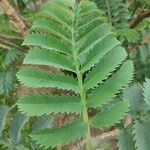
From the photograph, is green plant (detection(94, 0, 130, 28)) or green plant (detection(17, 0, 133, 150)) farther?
green plant (detection(94, 0, 130, 28))

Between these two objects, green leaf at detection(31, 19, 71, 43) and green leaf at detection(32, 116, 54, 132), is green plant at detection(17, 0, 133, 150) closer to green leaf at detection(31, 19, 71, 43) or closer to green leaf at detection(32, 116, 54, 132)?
green leaf at detection(31, 19, 71, 43)

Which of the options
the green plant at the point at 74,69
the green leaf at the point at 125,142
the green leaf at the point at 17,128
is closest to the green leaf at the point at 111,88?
the green plant at the point at 74,69

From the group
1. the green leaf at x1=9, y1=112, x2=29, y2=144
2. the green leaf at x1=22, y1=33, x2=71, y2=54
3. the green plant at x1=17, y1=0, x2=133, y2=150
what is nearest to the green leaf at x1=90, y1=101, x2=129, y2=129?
the green plant at x1=17, y1=0, x2=133, y2=150

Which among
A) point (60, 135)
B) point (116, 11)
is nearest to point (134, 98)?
point (60, 135)

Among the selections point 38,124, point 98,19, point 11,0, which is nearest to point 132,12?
point 11,0

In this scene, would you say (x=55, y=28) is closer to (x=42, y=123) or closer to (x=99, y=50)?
(x=99, y=50)

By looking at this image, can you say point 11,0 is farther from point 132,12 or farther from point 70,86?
point 70,86

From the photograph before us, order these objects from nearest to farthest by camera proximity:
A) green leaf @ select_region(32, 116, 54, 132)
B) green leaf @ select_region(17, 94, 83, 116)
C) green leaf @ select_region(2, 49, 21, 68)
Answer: green leaf @ select_region(17, 94, 83, 116), green leaf @ select_region(32, 116, 54, 132), green leaf @ select_region(2, 49, 21, 68)

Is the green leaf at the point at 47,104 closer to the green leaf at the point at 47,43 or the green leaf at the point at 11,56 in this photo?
the green leaf at the point at 47,43
